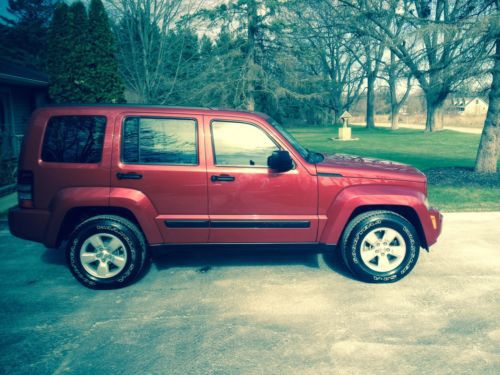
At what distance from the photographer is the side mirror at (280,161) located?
4078 millimetres

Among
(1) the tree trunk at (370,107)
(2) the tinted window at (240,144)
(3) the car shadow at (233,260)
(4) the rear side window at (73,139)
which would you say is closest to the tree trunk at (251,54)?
(3) the car shadow at (233,260)

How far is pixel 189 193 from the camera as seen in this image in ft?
13.7

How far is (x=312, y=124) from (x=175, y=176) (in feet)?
184

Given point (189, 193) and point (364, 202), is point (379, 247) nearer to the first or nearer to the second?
point (364, 202)

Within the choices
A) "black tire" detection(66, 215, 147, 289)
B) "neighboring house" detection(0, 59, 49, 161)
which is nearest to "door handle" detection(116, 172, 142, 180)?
"black tire" detection(66, 215, 147, 289)

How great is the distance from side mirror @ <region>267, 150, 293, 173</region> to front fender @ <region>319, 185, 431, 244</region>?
2.19 ft

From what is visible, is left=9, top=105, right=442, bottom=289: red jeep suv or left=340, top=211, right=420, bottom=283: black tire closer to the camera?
left=9, top=105, right=442, bottom=289: red jeep suv

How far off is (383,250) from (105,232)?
3002 millimetres

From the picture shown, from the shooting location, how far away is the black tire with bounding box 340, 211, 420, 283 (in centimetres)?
426

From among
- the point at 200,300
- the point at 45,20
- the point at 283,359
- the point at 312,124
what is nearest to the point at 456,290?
the point at 283,359

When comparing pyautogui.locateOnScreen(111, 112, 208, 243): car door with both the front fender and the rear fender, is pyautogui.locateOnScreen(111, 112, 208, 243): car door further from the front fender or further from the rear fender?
the front fender

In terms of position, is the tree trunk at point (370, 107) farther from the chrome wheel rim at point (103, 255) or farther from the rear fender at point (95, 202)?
the chrome wheel rim at point (103, 255)

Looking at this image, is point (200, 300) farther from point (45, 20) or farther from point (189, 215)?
point (45, 20)

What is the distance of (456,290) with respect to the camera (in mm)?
4078
